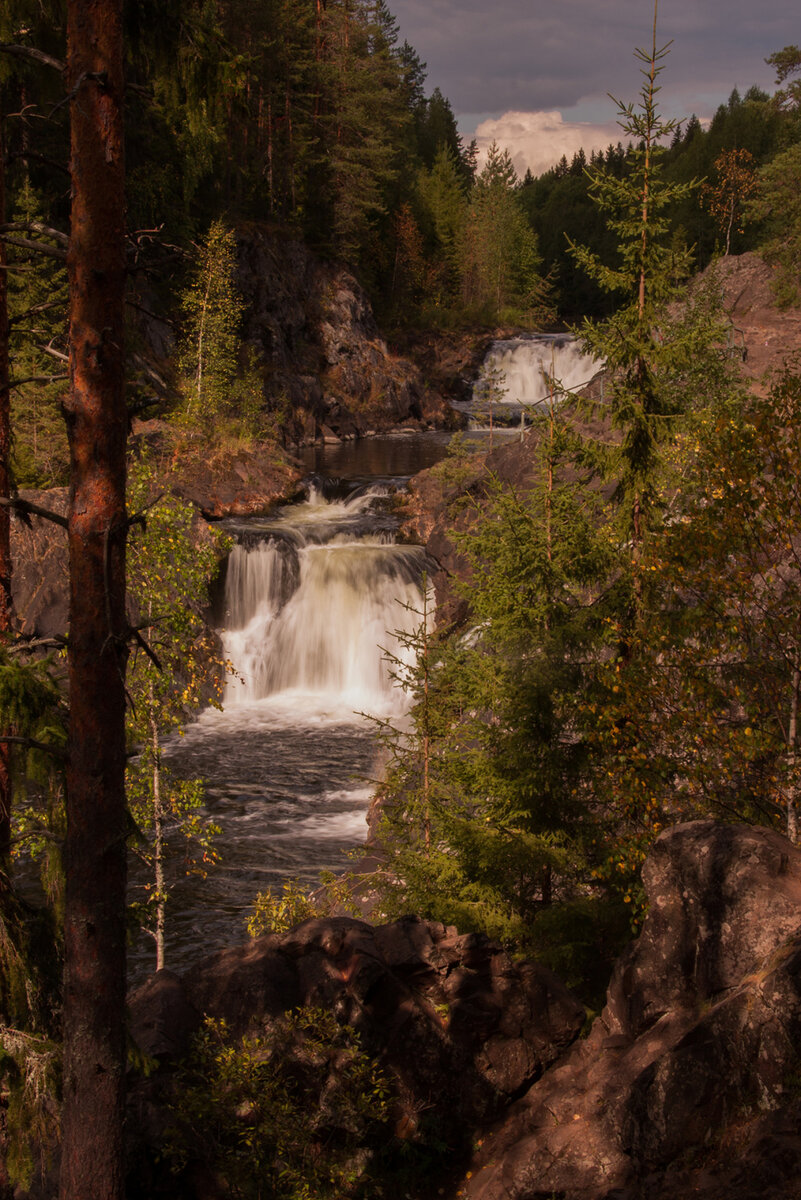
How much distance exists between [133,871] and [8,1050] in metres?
12.0

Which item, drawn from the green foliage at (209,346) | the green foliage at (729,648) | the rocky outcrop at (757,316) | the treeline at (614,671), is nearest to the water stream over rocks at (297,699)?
the treeline at (614,671)

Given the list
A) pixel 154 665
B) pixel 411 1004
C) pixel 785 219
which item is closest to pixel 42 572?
pixel 154 665

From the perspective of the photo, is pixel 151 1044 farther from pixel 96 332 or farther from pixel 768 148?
pixel 768 148

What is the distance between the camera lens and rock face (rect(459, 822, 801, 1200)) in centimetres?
591

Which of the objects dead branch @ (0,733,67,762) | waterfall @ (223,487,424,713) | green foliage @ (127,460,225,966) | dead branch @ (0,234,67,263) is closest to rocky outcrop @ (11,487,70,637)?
waterfall @ (223,487,424,713)

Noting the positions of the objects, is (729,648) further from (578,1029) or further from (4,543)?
(4,543)

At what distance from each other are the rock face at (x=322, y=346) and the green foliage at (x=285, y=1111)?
1647 inches

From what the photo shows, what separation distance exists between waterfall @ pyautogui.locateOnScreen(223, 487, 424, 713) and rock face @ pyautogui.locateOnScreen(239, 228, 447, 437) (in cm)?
2060

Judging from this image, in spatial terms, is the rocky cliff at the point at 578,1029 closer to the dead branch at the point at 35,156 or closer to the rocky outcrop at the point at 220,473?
the dead branch at the point at 35,156

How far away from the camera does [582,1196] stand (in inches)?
→ 257

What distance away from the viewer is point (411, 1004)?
8672 millimetres

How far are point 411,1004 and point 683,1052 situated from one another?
2.98 metres

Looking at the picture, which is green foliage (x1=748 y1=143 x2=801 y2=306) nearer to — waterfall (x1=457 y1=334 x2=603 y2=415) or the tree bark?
waterfall (x1=457 y1=334 x2=603 y2=415)

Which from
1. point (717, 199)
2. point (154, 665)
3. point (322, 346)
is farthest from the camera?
point (717, 199)
